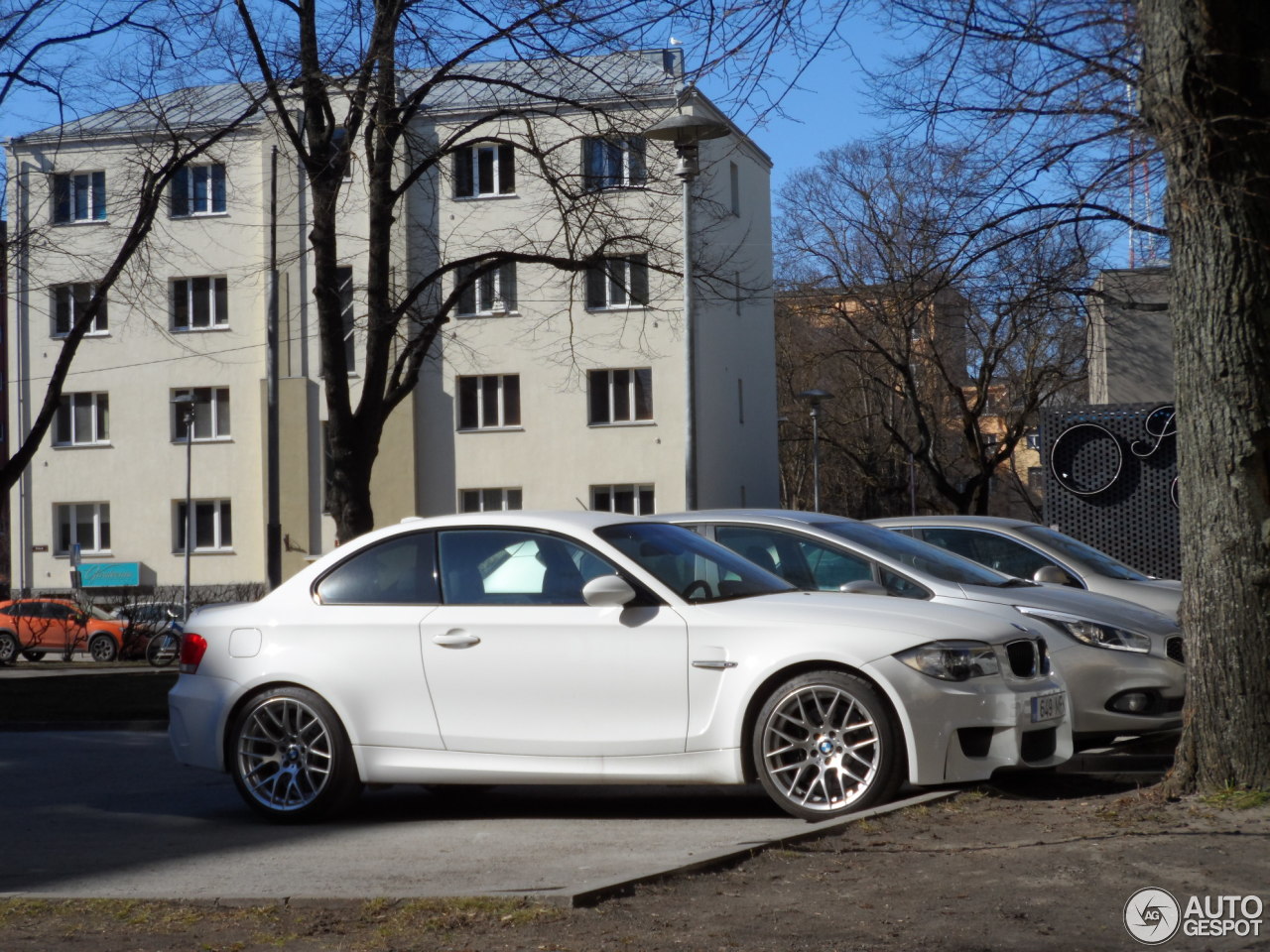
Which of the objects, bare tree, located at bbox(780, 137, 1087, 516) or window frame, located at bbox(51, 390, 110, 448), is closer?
bare tree, located at bbox(780, 137, 1087, 516)

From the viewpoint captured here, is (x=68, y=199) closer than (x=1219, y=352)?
No

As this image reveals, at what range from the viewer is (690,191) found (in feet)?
60.1

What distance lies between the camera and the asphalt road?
632cm

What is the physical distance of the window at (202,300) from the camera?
1860 inches

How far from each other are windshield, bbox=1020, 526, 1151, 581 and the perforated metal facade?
9.85 metres

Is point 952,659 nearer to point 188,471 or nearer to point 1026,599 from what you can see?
point 1026,599

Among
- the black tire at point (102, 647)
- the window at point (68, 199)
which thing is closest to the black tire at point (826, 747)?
the window at point (68, 199)

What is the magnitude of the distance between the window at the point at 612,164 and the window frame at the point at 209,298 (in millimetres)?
29294

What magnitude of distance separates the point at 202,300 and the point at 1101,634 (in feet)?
136

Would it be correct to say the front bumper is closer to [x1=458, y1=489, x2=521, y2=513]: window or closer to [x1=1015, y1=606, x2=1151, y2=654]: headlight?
[x1=1015, y1=606, x2=1151, y2=654]: headlight

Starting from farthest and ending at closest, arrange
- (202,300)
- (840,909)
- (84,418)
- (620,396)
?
(84,418) → (202,300) → (620,396) → (840,909)

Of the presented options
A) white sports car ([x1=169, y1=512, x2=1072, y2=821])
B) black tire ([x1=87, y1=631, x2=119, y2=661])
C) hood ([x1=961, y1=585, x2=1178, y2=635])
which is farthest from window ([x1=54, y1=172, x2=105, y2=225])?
black tire ([x1=87, y1=631, x2=119, y2=661])

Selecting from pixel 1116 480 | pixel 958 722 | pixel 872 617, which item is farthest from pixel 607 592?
pixel 1116 480

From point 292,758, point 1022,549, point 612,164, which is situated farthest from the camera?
point 612,164
